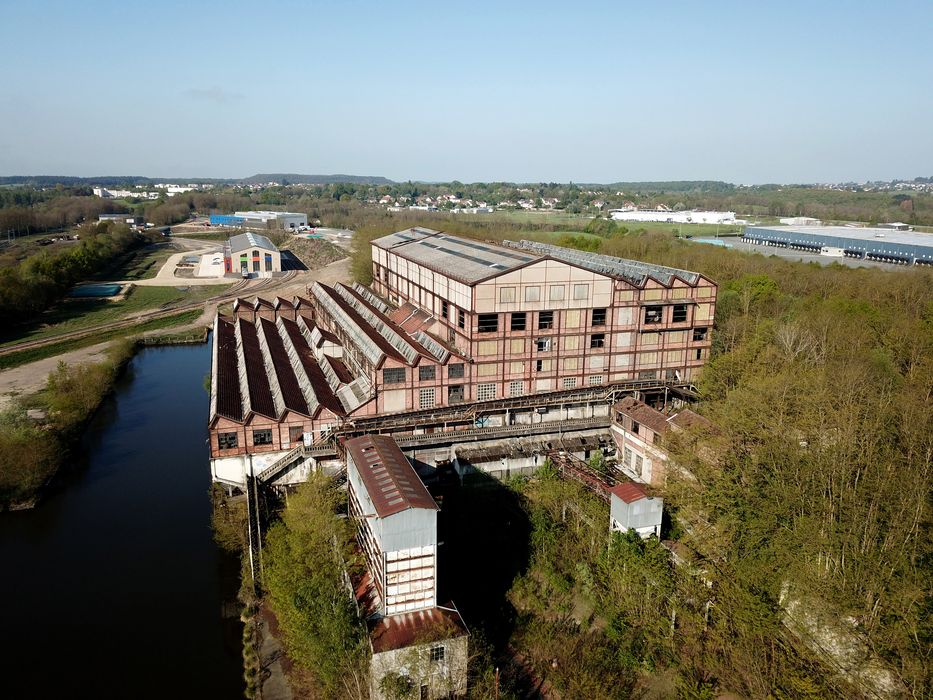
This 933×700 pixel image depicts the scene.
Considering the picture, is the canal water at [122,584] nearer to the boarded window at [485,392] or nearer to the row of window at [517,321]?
→ the boarded window at [485,392]

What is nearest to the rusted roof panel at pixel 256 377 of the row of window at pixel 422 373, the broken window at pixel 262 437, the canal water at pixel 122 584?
the broken window at pixel 262 437

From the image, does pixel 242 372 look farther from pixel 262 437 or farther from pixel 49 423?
pixel 49 423

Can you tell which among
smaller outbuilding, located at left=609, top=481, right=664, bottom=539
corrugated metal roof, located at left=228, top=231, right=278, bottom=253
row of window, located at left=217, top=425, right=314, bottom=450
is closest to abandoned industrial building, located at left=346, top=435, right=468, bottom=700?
smaller outbuilding, located at left=609, top=481, right=664, bottom=539

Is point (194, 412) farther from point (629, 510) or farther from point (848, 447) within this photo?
point (848, 447)

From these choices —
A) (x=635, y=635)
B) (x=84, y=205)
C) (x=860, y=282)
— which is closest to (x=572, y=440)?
(x=635, y=635)

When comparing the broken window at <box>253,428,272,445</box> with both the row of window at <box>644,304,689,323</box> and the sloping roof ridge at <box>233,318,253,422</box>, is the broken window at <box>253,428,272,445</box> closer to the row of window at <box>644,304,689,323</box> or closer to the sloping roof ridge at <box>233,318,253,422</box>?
the sloping roof ridge at <box>233,318,253,422</box>

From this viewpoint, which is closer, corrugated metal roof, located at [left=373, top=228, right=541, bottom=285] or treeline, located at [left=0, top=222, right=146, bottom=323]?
corrugated metal roof, located at [left=373, top=228, right=541, bottom=285]
